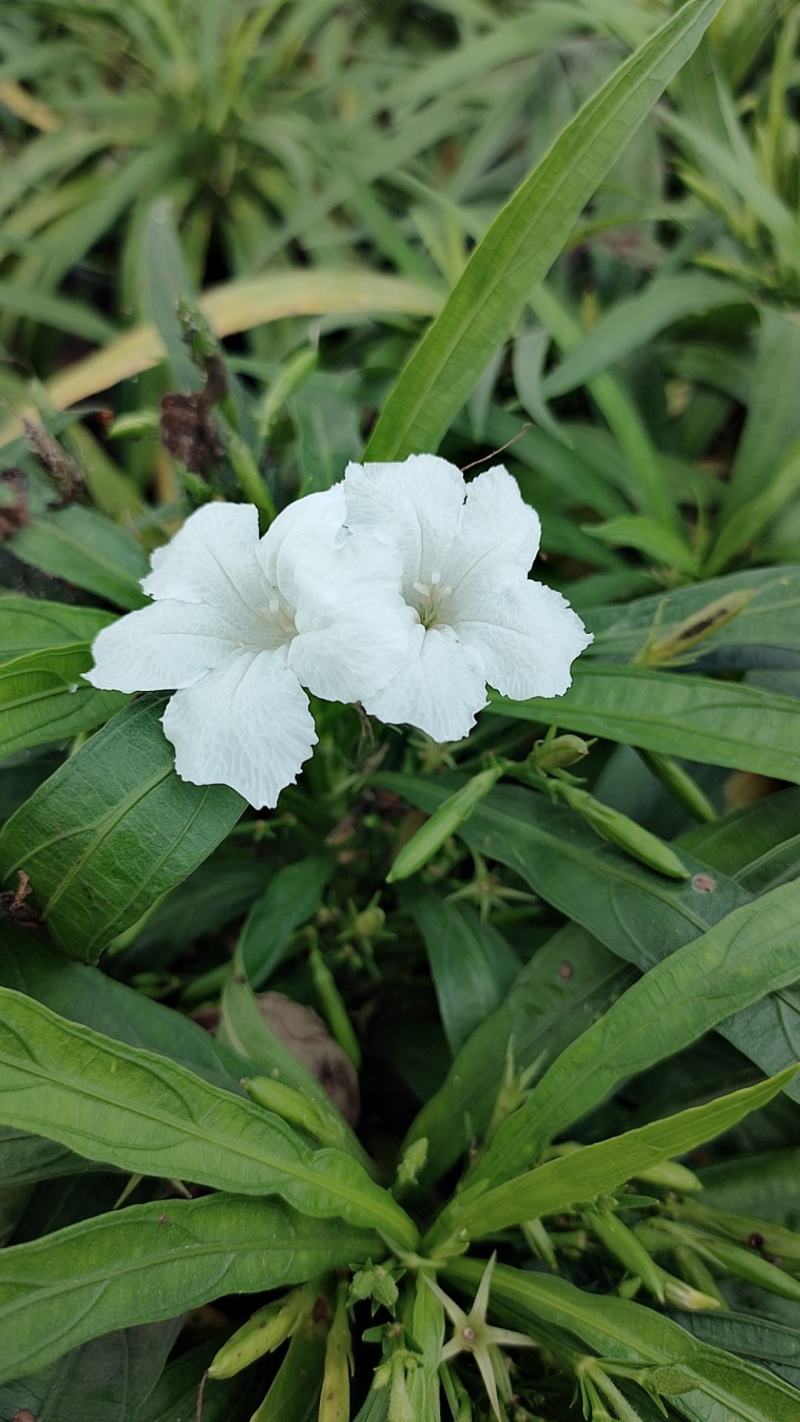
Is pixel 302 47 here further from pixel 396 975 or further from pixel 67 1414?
pixel 67 1414

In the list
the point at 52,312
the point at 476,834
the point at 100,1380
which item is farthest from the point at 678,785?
the point at 52,312

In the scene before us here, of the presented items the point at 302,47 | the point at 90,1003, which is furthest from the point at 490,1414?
the point at 302,47

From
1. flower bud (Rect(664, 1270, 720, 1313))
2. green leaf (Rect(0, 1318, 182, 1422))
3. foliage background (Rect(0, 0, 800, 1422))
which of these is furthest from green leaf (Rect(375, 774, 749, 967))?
green leaf (Rect(0, 1318, 182, 1422))

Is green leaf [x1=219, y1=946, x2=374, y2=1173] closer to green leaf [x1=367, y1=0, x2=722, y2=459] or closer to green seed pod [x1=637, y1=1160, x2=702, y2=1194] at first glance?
green seed pod [x1=637, y1=1160, x2=702, y2=1194]

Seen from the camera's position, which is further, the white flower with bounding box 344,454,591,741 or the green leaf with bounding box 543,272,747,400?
the green leaf with bounding box 543,272,747,400

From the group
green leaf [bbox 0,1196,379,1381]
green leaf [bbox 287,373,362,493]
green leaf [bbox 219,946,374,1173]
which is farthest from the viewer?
green leaf [bbox 287,373,362,493]

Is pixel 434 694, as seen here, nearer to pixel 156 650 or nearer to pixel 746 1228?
pixel 156 650

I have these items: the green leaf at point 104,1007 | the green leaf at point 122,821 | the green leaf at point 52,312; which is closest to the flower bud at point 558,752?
the green leaf at point 122,821
